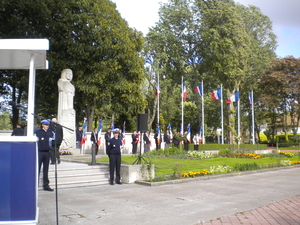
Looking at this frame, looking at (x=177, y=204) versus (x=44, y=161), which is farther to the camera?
(x=44, y=161)

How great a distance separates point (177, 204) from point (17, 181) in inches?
170

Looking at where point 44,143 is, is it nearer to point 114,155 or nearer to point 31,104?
point 114,155

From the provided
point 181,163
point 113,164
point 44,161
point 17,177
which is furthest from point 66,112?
point 17,177

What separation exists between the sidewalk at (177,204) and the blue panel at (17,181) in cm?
156

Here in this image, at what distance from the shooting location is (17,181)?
17.1ft

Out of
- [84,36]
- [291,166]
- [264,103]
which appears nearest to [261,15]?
[264,103]

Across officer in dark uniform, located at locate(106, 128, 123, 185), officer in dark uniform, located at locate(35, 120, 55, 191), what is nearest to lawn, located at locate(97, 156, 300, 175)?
officer in dark uniform, located at locate(106, 128, 123, 185)

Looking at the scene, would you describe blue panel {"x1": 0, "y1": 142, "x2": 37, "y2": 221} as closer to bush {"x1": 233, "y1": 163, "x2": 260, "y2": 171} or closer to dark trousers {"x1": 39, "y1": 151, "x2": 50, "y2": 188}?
dark trousers {"x1": 39, "y1": 151, "x2": 50, "y2": 188}

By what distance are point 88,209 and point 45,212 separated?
0.94 m

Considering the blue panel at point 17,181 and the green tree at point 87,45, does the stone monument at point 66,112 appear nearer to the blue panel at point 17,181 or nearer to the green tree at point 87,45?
the green tree at point 87,45

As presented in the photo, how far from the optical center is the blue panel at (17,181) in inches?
202

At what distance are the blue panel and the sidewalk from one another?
156cm

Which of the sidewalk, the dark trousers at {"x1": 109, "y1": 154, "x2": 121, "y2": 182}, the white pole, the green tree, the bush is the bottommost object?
the sidewalk

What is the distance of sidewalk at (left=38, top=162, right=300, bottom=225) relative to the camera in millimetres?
6848
